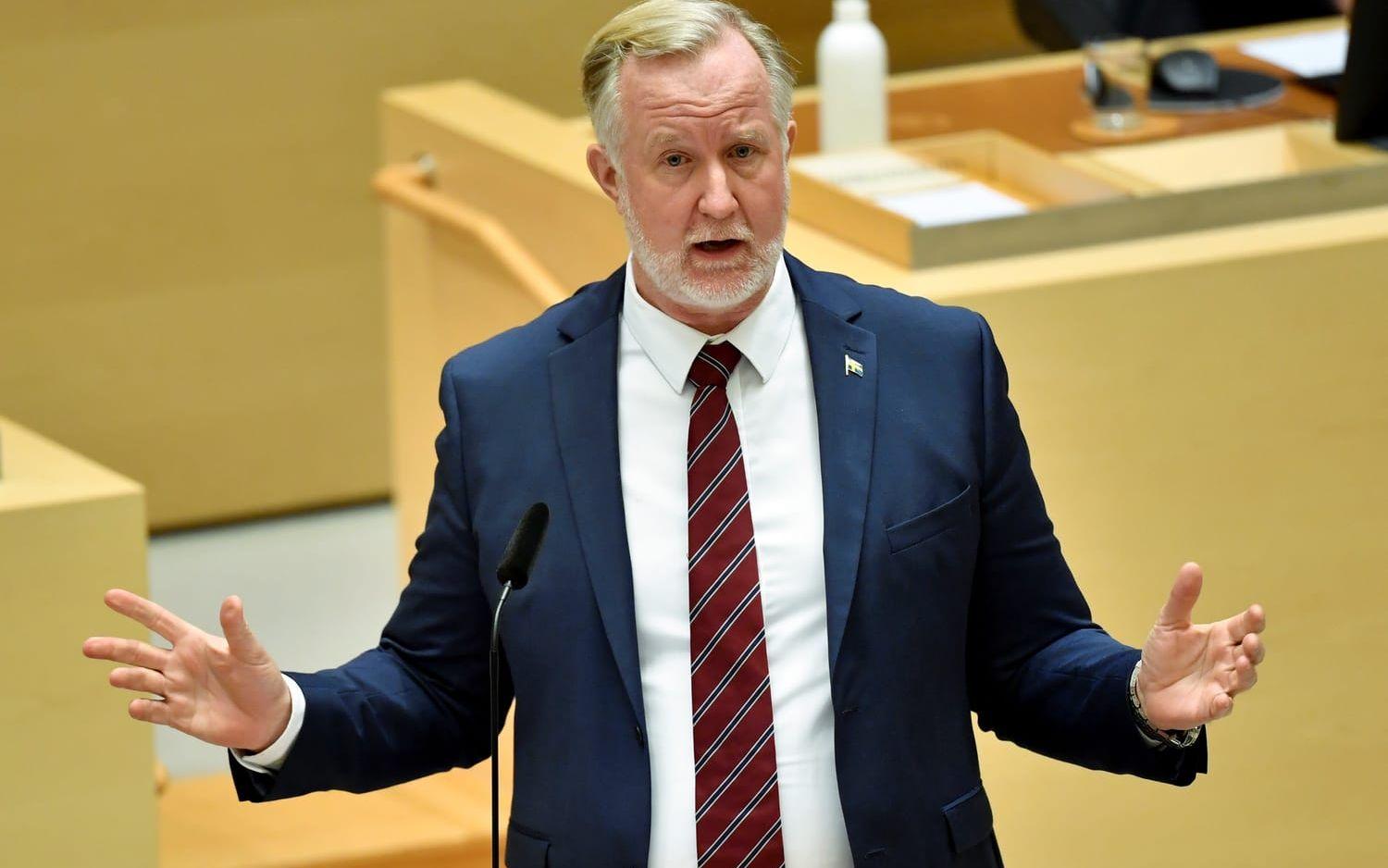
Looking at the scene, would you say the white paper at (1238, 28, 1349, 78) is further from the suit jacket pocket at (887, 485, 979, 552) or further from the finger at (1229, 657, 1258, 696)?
the finger at (1229, 657, 1258, 696)

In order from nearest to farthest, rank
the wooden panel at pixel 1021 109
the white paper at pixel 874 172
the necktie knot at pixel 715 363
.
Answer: the necktie knot at pixel 715 363 → the white paper at pixel 874 172 → the wooden panel at pixel 1021 109

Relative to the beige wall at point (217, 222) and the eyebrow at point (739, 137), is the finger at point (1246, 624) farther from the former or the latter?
the beige wall at point (217, 222)

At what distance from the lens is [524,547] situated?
207 centimetres

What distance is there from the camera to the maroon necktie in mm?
2195

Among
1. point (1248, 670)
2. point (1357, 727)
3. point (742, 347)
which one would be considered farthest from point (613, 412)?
point (1357, 727)

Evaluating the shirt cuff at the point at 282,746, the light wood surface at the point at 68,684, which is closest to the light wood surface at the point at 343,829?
the light wood surface at the point at 68,684

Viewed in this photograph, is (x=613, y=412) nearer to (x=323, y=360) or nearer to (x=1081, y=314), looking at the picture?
(x=1081, y=314)

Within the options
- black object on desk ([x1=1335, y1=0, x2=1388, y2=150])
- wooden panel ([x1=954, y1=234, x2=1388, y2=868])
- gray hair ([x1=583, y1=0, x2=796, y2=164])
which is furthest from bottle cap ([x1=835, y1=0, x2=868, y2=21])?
gray hair ([x1=583, y1=0, x2=796, y2=164])

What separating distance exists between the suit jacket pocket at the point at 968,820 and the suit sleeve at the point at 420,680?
0.47m

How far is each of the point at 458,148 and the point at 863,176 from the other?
0.87 meters

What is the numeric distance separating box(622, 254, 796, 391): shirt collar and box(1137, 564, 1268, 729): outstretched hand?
0.46 metres

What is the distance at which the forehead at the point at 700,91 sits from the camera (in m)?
2.20

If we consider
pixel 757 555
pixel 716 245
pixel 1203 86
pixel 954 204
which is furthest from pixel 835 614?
pixel 1203 86

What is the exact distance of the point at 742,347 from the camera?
7.45 feet
